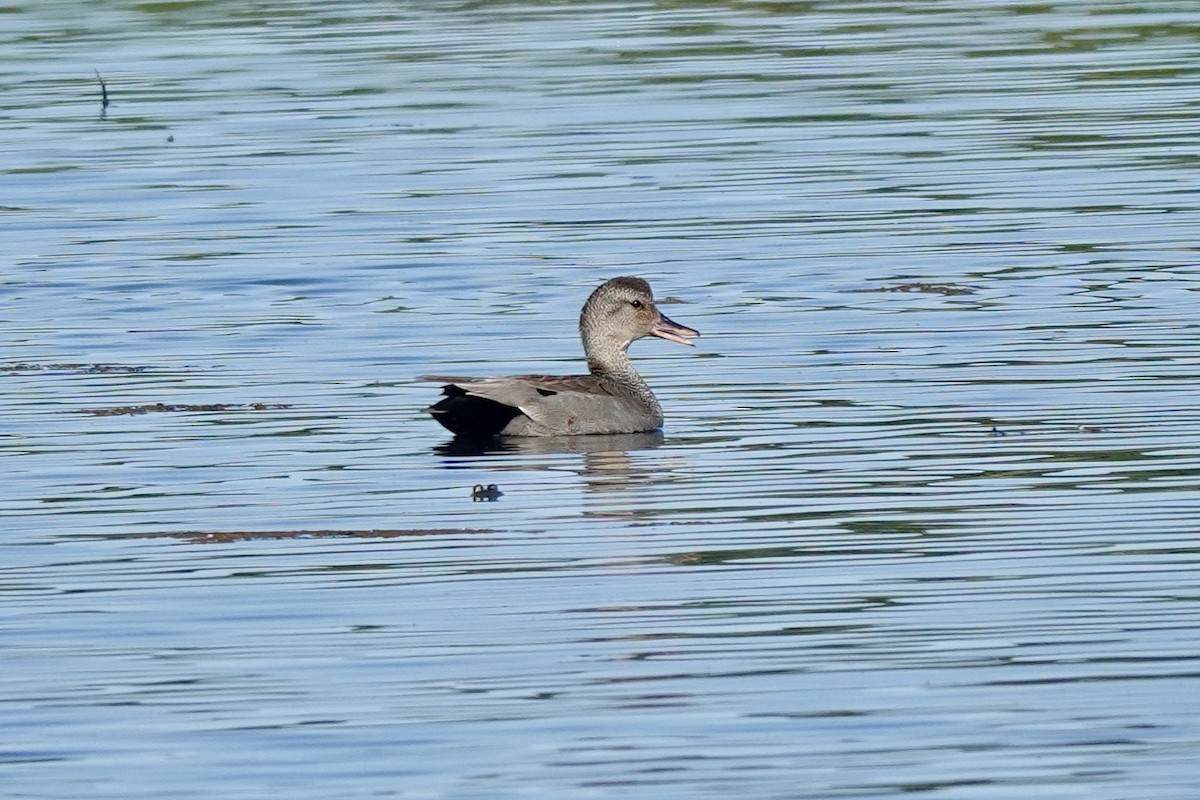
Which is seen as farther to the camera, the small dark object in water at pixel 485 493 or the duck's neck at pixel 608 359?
the duck's neck at pixel 608 359

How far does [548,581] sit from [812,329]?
6.40 meters

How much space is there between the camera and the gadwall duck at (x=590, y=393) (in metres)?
13.5

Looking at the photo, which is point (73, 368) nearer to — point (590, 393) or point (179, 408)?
point (179, 408)

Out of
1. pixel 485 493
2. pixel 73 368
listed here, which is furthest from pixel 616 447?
pixel 73 368

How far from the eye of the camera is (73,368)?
51.3 feet

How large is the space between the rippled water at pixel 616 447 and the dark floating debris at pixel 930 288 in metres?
0.06

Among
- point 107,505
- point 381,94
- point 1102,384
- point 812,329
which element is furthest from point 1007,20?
point 107,505

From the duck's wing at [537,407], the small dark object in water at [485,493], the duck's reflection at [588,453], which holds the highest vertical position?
the duck's wing at [537,407]

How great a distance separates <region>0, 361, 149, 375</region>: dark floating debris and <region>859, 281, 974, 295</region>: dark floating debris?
4.54 m

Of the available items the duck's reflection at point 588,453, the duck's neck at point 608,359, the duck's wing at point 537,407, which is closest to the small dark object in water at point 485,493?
the duck's reflection at point 588,453

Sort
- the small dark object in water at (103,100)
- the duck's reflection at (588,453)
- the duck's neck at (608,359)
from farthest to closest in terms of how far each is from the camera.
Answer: the small dark object in water at (103,100) → the duck's neck at (608,359) → the duck's reflection at (588,453)

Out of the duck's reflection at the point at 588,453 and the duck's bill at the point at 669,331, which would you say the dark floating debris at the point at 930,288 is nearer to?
the duck's bill at the point at 669,331

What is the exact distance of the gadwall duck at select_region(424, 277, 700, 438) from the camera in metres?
13.5

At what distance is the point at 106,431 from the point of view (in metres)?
13.7
